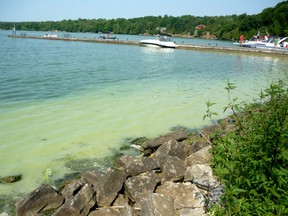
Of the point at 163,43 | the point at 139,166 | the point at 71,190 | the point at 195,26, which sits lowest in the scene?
the point at 71,190

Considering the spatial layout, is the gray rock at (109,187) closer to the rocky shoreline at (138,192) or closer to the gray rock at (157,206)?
the rocky shoreline at (138,192)

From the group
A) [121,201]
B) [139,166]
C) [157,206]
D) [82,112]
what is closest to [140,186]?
[121,201]

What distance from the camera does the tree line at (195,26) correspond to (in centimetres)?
→ 9184

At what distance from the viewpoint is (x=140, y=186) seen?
18.6 ft

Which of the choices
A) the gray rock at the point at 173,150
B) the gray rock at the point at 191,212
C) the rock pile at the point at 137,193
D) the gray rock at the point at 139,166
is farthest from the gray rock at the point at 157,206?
the gray rock at the point at 173,150

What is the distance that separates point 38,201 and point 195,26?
166859 mm

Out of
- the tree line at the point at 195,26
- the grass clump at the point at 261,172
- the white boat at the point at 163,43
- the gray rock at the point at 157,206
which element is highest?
the tree line at the point at 195,26

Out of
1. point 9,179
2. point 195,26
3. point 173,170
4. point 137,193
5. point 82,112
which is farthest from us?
point 195,26

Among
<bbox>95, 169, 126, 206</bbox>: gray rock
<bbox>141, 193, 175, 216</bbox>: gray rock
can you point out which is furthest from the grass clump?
<bbox>95, 169, 126, 206</bbox>: gray rock

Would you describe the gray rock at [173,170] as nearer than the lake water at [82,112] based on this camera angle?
Yes

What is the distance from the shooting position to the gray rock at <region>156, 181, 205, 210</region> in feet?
16.8

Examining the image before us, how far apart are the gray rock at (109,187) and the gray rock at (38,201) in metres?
0.79

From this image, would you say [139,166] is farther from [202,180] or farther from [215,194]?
[215,194]

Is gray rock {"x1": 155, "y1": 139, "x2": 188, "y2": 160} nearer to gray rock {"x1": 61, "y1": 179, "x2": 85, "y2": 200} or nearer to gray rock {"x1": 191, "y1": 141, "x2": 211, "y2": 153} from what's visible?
gray rock {"x1": 191, "y1": 141, "x2": 211, "y2": 153}
